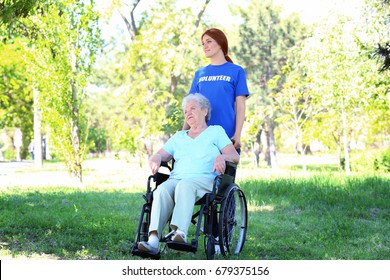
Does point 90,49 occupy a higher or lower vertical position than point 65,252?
higher

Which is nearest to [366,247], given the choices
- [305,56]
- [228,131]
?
[228,131]

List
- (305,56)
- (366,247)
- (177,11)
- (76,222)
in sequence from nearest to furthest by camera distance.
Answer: (366,247) → (76,222) → (177,11) → (305,56)

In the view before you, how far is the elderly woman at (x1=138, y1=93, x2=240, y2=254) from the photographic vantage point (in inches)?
143

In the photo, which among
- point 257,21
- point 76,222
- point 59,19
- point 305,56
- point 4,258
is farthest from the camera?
point 257,21

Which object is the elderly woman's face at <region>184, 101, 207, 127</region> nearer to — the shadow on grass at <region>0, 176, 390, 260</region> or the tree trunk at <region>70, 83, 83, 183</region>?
the shadow on grass at <region>0, 176, 390, 260</region>

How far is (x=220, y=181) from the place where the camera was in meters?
3.75

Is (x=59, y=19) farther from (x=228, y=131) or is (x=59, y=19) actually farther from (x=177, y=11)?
(x=228, y=131)

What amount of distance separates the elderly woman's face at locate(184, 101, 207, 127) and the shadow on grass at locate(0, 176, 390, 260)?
0.91 meters

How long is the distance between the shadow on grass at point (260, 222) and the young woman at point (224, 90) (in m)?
0.91

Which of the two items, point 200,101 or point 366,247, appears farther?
point 366,247

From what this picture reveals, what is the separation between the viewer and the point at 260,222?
609cm

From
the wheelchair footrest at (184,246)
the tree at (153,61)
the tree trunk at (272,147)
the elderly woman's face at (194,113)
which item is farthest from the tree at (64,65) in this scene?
the tree trunk at (272,147)

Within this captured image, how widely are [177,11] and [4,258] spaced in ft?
40.3

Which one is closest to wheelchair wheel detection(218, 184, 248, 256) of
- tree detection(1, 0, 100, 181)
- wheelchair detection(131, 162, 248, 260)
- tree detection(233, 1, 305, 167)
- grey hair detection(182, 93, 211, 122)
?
wheelchair detection(131, 162, 248, 260)
